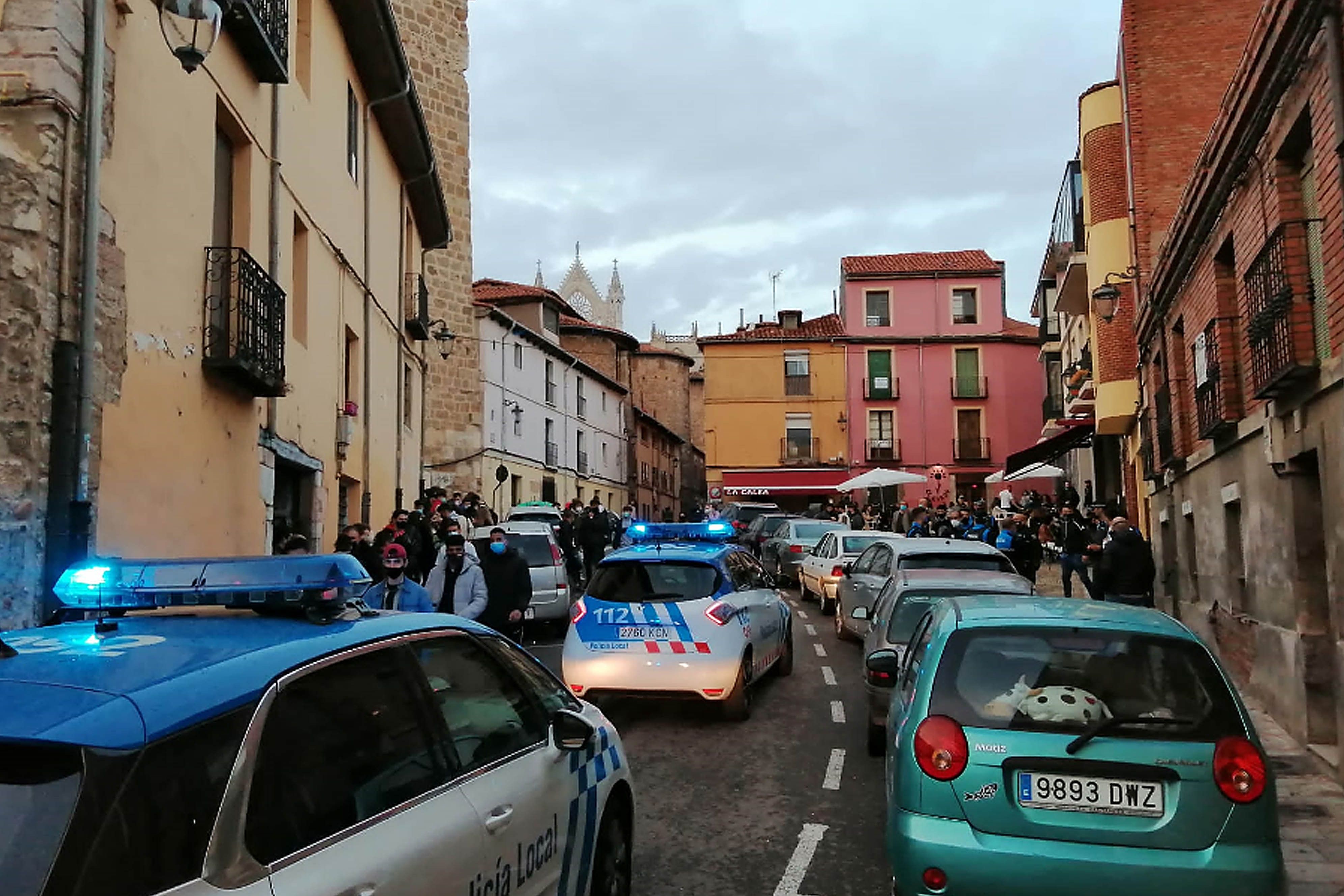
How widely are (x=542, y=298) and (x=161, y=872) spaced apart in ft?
128

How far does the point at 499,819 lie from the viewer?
3408 millimetres

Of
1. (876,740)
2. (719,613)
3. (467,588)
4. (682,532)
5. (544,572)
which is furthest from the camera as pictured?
(544,572)

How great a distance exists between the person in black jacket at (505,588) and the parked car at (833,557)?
23.2 feet

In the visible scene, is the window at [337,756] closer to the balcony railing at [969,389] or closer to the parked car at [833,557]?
the parked car at [833,557]

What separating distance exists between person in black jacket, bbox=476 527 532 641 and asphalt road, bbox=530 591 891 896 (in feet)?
4.40

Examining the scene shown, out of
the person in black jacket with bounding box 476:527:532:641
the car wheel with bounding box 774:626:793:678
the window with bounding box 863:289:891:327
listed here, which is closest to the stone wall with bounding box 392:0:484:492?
the person in black jacket with bounding box 476:527:532:641

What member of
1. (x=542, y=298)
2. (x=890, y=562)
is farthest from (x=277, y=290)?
(x=542, y=298)

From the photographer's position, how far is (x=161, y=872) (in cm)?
221

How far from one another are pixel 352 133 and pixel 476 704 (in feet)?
43.2

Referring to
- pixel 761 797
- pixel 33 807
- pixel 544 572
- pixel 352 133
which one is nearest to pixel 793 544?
pixel 544 572

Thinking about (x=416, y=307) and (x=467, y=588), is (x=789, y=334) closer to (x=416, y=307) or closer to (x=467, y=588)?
(x=416, y=307)

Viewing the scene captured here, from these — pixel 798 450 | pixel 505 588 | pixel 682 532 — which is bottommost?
pixel 505 588

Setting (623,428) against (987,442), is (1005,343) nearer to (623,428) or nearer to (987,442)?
(987,442)

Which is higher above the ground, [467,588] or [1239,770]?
[467,588]
